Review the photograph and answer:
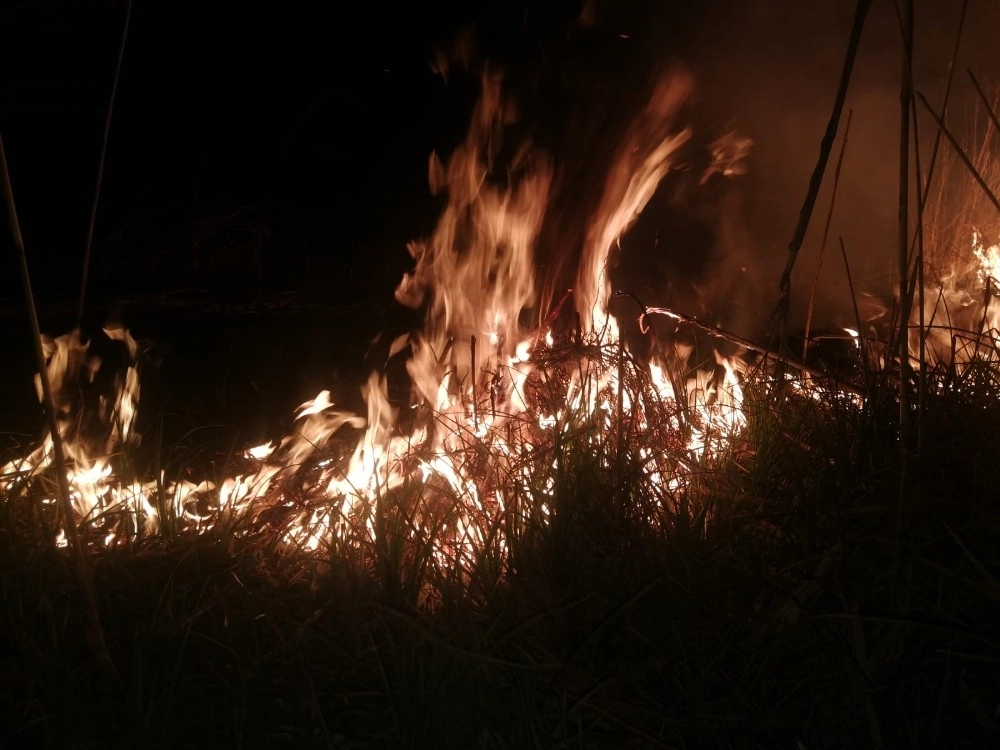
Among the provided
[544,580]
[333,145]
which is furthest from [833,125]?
[333,145]

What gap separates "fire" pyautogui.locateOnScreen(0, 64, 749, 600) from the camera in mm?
2377

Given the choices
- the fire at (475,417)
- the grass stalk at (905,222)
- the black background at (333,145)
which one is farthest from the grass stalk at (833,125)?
the black background at (333,145)

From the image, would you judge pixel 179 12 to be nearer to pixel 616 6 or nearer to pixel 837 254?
pixel 616 6

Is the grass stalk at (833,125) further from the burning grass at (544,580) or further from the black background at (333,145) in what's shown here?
the black background at (333,145)

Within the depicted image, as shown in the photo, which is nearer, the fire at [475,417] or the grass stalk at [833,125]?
the grass stalk at [833,125]

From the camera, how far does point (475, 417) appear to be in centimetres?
280

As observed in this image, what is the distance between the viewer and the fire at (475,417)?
7.80 feet

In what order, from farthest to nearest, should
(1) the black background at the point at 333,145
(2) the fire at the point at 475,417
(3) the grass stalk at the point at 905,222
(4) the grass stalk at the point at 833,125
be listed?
1. (1) the black background at the point at 333,145
2. (2) the fire at the point at 475,417
3. (4) the grass stalk at the point at 833,125
4. (3) the grass stalk at the point at 905,222

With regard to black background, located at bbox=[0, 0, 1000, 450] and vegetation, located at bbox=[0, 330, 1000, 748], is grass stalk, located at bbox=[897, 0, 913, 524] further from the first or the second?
black background, located at bbox=[0, 0, 1000, 450]

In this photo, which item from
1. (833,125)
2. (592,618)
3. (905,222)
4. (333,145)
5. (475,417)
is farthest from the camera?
(333,145)

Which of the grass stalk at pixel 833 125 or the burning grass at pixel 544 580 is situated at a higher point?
the grass stalk at pixel 833 125

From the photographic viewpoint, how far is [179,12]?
5898 millimetres

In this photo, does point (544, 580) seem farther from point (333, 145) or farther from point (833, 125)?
point (333, 145)

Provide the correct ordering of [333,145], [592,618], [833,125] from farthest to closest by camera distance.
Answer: [333,145], [833,125], [592,618]
